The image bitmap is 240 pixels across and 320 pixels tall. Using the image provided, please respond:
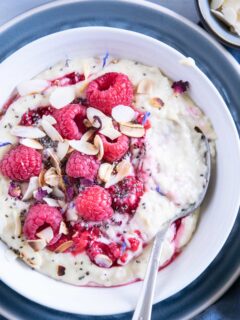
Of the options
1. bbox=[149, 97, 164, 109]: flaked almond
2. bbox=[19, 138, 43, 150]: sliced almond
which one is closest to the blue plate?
bbox=[149, 97, 164, 109]: flaked almond

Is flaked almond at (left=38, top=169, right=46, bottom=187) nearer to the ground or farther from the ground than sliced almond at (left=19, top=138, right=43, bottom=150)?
nearer to the ground

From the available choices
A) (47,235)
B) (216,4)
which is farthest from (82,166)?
(216,4)

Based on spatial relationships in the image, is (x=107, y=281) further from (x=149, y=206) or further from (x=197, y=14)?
(x=197, y=14)

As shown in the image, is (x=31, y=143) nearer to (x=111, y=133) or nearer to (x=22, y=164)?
(x=22, y=164)

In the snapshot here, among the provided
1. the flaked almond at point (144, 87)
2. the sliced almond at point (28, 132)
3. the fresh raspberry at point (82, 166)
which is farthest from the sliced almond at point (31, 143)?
the flaked almond at point (144, 87)

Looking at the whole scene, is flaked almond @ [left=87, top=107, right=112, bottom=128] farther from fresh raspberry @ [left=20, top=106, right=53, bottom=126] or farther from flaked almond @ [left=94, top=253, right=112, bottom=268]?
flaked almond @ [left=94, top=253, right=112, bottom=268]

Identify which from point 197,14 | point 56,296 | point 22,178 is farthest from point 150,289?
point 197,14
